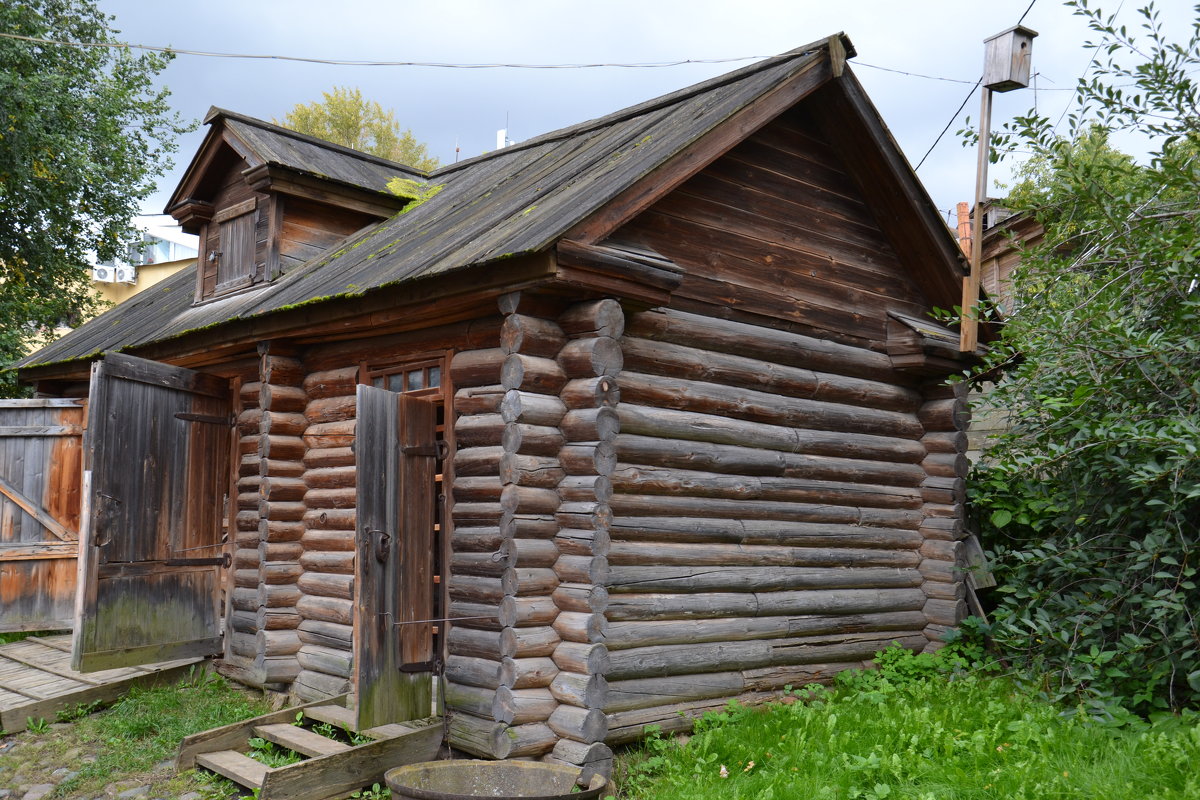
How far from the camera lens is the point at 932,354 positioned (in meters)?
9.38

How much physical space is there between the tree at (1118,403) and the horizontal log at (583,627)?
335 centimetres

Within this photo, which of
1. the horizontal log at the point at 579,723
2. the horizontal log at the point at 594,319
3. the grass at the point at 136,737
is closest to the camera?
the horizontal log at the point at 579,723

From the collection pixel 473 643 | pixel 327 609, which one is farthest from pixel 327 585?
pixel 473 643

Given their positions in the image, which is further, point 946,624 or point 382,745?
point 946,624

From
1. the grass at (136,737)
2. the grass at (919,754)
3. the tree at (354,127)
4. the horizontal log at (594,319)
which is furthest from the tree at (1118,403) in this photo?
the tree at (354,127)

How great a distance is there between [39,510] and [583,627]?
8.48m

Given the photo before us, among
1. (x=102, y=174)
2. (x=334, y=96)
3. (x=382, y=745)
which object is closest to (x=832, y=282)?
(x=382, y=745)

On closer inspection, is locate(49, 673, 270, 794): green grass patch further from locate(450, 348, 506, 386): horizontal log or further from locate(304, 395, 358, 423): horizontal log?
locate(450, 348, 506, 386): horizontal log

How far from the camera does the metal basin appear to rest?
6.14 metres

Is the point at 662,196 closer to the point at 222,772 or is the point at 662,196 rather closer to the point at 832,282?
the point at 832,282

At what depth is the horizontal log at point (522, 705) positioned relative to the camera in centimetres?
650

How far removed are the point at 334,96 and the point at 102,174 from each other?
14.8 meters

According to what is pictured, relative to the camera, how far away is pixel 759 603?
8.06 m

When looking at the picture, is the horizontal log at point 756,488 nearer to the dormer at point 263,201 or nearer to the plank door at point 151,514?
the plank door at point 151,514
